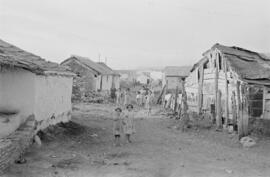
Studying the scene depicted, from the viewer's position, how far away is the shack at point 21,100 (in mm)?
8578

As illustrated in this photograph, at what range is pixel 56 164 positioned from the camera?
8.58 metres

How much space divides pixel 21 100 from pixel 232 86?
333 inches

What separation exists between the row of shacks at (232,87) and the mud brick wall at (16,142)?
24.1 feet

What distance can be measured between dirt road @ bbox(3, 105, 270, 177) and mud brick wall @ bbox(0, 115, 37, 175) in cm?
23

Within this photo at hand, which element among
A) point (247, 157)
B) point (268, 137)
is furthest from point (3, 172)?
point (268, 137)

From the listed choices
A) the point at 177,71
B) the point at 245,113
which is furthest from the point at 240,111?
the point at 177,71

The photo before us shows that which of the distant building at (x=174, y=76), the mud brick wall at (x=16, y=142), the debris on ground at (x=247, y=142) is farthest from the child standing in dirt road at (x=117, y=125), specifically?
the distant building at (x=174, y=76)

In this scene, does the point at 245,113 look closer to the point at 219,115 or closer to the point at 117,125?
the point at 219,115

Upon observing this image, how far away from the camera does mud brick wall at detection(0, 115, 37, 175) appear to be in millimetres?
7457

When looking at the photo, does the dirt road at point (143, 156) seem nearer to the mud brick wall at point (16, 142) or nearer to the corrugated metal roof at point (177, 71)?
the mud brick wall at point (16, 142)

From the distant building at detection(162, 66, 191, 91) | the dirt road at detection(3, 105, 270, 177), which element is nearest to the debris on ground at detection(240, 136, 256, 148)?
the dirt road at detection(3, 105, 270, 177)

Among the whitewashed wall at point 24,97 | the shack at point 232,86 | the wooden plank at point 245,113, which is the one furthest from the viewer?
the shack at point 232,86

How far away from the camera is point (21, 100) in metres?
10.4

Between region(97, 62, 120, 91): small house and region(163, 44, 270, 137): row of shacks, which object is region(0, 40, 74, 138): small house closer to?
region(163, 44, 270, 137): row of shacks
